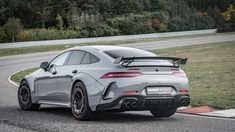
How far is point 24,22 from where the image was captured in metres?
59.2

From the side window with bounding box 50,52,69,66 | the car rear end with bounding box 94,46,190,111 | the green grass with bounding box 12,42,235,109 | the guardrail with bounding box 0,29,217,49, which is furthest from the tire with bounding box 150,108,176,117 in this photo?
the guardrail with bounding box 0,29,217,49

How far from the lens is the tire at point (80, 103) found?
1064cm

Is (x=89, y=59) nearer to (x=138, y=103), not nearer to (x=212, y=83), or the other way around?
(x=138, y=103)

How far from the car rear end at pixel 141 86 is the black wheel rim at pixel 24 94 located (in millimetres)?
2944

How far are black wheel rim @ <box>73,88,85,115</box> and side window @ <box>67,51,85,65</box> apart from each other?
0.81 meters

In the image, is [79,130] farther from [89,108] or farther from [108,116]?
[108,116]

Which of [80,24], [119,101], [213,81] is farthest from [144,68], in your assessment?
[80,24]

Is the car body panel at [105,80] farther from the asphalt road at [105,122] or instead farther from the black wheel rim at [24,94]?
the black wheel rim at [24,94]

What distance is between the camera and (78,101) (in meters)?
11.0

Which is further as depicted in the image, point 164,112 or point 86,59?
point 164,112

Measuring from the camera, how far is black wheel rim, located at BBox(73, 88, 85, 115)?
10.8 metres

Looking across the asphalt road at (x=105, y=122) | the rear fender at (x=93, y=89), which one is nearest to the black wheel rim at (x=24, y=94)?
the asphalt road at (x=105, y=122)

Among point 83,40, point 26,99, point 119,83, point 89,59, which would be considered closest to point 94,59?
point 89,59

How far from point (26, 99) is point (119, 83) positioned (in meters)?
3.32
